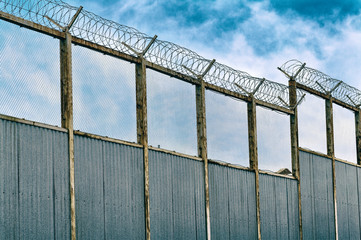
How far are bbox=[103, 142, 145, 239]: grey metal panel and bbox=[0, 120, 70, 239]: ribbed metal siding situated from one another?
1.32 meters

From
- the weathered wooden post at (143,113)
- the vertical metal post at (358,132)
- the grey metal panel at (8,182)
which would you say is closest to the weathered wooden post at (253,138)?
the weathered wooden post at (143,113)

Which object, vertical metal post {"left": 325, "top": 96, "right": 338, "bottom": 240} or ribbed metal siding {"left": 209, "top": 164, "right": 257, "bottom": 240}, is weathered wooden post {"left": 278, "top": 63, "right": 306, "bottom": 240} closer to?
vertical metal post {"left": 325, "top": 96, "right": 338, "bottom": 240}

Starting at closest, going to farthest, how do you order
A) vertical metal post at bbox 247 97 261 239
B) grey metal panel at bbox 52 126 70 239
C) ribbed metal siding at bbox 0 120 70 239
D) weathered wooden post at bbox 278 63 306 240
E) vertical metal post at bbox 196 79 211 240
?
1. ribbed metal siding at bbox 0 120 70 239
2. grey metal panel at bbox 52 126 70 239
3. vertical metal post at bbox 196 79 211 240
4. vertical metal post at bbox 247 97 261 239
5. weathered wooden post at bbox 278 63 306 240

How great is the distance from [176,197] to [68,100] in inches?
172

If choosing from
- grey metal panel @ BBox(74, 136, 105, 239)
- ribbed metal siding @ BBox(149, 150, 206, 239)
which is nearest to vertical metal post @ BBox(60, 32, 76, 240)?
grey metal panel @ BBox(74, 136, 105, 239)

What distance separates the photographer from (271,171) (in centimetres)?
2106

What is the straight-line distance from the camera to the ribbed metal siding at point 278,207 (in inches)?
804

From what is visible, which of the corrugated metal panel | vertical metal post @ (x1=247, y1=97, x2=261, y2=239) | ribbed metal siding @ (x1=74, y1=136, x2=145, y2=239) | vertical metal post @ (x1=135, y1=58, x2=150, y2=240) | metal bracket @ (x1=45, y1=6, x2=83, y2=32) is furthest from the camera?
the corrugated metal panel

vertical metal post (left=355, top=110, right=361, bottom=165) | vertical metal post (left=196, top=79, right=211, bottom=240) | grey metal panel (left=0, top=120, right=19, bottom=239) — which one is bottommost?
grey metal panel (left=0, top=120, right=19, bottom=239)

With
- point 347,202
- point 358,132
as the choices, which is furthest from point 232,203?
point 358,132

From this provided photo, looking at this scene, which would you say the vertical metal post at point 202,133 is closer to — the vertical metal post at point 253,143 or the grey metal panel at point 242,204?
the grey metal panel at point 242,204

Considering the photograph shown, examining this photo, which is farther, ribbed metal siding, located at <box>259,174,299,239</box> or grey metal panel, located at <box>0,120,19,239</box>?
ribbed metal siding, located at <box>259,174,299,239</box>

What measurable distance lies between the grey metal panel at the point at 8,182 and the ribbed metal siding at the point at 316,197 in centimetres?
1203

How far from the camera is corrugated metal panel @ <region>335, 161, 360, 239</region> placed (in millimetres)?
24395
